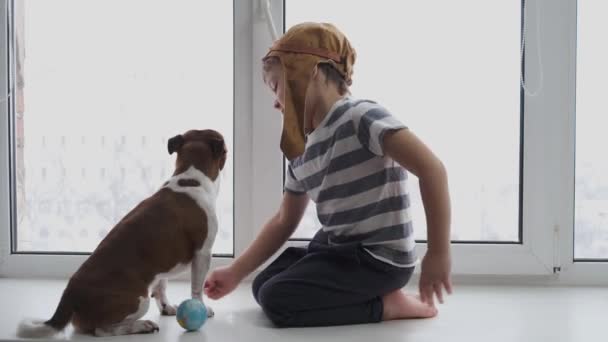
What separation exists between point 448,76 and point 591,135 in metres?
0.38

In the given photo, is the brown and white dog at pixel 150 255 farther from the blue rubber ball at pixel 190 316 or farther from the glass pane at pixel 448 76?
the glass pane at pixel 448 76

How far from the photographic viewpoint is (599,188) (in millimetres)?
1619

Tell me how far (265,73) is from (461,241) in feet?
2.14

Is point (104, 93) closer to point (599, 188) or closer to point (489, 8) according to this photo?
point (489, 8)

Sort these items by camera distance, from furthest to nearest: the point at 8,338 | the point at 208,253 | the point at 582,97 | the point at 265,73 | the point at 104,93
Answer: the point at 104,93 < the point at 582,97 < the point at 265,73 < the point at 208,253 < the point at 8,338

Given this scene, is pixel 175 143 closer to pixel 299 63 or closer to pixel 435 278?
pixel 299 63

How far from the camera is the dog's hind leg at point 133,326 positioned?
1134 millimetres

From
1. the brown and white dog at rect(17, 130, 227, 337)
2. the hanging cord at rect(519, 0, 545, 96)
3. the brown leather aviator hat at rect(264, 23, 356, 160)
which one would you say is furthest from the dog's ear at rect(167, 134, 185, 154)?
the hanging cord at rect(519, 0, 545, 96)

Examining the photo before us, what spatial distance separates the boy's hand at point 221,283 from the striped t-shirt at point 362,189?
0.26m

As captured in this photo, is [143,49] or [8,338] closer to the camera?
[8,338]

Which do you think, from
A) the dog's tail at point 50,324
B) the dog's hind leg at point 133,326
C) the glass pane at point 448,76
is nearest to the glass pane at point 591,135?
the glass pane at point 448,76

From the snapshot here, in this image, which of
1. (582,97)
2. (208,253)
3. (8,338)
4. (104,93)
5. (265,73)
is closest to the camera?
(8,338)

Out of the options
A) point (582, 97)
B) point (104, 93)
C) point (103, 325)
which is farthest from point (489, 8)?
point (103, 325)

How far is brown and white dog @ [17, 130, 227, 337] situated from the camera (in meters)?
1.12
